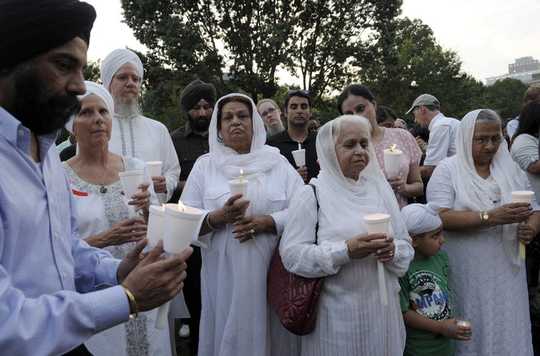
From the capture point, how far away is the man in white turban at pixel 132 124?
416 centimetres

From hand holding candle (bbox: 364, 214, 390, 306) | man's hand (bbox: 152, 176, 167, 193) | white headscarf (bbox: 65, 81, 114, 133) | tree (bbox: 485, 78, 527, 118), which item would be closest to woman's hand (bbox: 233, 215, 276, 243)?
man's hand (bbox: 152, 176, 167, 193)

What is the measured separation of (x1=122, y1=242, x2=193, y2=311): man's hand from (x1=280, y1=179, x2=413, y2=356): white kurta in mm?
1428

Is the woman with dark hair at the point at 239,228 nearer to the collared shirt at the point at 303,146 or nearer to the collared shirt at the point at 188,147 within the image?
the collared shirt at the point at 303,146

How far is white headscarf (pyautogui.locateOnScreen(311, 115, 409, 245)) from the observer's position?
3.15 m

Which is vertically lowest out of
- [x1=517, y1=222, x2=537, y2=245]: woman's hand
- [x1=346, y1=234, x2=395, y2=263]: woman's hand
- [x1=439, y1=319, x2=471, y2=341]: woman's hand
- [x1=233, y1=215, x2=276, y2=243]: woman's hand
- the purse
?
[x1=439, y1=319, x2=471, y2=341]: woman's hand

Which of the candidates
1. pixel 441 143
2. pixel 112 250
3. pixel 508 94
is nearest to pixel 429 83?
pixel 441 143

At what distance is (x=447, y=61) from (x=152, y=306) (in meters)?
34.8

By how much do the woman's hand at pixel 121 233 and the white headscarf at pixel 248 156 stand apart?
41.9 inches

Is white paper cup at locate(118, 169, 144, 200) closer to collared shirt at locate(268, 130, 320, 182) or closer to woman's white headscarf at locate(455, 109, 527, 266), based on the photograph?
collared shirt at locate(268, 130, 320, 182)

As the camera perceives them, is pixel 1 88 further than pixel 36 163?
No

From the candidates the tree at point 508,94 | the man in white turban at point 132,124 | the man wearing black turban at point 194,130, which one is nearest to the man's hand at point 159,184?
the man in white turban at point 132,124

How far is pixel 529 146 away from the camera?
16.9ft

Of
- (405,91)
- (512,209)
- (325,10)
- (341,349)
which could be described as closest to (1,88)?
(341,349)

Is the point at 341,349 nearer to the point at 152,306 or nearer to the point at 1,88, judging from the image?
the point at 152,306
